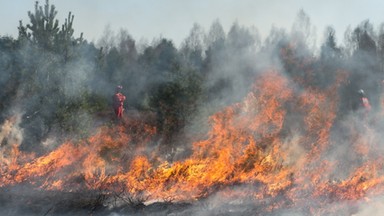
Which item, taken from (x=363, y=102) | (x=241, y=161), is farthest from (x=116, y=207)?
(x=363, y=102)

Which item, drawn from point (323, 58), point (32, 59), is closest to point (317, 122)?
point (323, 58)

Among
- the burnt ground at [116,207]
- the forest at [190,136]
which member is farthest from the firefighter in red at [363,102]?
the burnt ground at [116,207]

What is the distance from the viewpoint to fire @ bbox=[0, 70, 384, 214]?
11977mm

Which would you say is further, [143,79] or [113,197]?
[143,79]

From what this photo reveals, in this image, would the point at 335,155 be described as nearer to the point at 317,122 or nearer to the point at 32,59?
the point at 317,122

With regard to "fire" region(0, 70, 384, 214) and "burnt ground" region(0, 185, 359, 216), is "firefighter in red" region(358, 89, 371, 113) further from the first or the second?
"burnt ground" region(0, 185, 359, 216)

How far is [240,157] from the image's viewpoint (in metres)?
15.3

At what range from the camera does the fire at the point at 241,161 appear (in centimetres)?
1198

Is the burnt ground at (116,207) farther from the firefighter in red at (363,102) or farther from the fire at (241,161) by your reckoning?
the firefighter in red at (363,102)

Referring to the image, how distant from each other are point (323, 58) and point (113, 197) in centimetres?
2003

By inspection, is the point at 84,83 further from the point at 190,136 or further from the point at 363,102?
the point at 363,102

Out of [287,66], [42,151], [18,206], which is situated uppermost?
[287,66]

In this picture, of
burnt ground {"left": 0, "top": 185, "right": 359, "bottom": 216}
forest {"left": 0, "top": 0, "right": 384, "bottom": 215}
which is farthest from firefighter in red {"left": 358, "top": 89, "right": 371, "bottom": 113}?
burnt ground {"left": 0, "top": 185, "right": 359, "bottom": 216}

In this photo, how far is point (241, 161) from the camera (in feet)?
48.6
